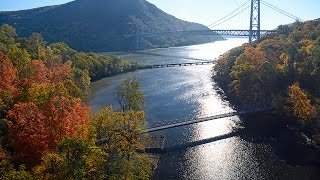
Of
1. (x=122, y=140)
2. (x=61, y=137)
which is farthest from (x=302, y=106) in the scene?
(x=61, y=137)

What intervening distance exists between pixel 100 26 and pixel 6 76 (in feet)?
457

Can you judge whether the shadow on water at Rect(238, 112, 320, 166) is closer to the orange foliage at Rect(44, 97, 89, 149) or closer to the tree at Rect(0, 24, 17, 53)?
the orange foliage at Rect(44, 97, 89, 149)

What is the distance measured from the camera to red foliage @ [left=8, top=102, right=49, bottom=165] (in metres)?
30.1

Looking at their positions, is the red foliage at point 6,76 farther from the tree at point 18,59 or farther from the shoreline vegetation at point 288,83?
the shoreline vegetation at point 288,83

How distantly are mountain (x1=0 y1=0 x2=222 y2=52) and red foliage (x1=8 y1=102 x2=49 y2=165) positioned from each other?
131 meters

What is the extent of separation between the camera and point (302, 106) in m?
45.6

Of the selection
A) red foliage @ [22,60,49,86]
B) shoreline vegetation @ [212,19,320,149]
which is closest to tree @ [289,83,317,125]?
shoreline vegetation @ [212,19,320,149]

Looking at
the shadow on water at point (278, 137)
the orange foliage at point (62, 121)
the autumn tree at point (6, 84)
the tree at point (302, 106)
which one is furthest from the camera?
the tree at point (302, 106)

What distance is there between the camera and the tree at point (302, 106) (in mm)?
44406

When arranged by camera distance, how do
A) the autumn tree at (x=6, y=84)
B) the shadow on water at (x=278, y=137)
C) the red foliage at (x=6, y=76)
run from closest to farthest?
the autumn tree at (x=6, y=84)
the red foliage at (x=6, y=76)
the shadow on water at (x=278, y=137)

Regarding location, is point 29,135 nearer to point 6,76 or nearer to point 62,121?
point 62,121

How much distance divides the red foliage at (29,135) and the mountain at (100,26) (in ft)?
430

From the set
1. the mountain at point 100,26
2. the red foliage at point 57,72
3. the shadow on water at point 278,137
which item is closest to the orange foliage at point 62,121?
the red foliage at point 57,72

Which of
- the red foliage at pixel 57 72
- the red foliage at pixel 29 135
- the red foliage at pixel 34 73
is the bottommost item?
the red foliage at pixel 29 135
